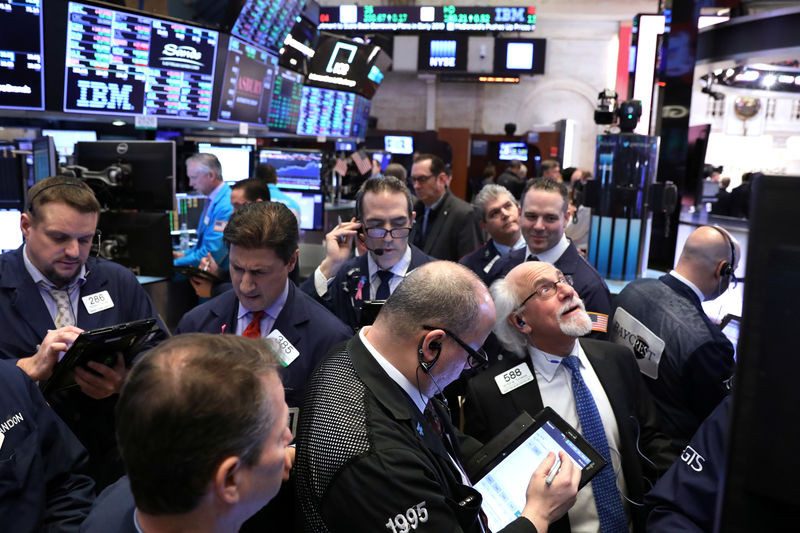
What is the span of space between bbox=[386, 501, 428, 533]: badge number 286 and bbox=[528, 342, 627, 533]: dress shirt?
0.98 metres

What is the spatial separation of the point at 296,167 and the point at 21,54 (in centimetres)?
356

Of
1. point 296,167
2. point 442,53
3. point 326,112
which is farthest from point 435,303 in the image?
point 442,53

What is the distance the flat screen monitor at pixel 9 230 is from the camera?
12.2ft

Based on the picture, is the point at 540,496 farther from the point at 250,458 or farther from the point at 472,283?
the point at 250,458

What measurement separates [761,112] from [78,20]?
1789 cm

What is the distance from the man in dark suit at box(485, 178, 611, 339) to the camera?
3078 mm

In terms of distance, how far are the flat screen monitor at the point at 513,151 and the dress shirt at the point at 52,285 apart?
44.9 ft

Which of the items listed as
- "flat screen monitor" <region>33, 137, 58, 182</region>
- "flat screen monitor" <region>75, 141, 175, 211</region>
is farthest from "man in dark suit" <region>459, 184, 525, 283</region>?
"flat screen monitor" <region>33, 137, 58, 182</region>

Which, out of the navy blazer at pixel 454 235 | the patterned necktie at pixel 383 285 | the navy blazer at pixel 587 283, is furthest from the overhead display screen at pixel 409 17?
the patterned necktie at pixel 383 285

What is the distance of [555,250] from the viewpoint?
11.2 feet

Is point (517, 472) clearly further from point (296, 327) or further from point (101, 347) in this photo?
point (101, 347)

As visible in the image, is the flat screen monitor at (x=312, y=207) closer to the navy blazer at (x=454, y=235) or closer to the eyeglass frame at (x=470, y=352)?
the navy blazer at (x=454, y=235)

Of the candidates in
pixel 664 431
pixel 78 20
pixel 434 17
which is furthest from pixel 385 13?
pixel 664 431

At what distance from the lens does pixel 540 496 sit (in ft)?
5.43
